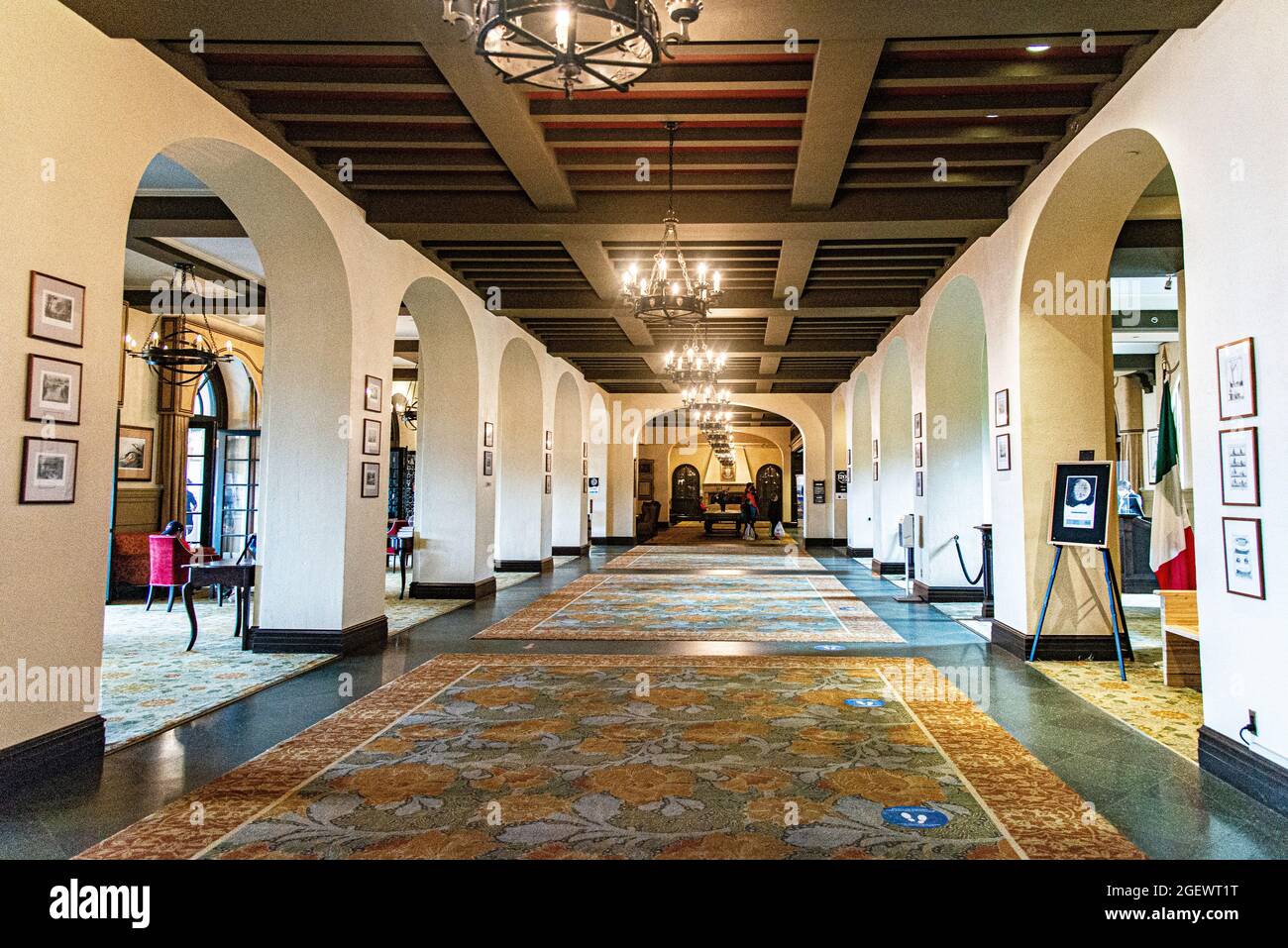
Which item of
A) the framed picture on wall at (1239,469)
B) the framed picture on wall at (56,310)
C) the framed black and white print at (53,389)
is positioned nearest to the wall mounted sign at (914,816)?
the framed picture on wall at (1239,469)

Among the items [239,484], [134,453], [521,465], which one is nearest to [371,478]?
[521,465]

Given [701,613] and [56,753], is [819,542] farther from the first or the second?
[56,753]

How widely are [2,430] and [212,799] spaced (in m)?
1.86

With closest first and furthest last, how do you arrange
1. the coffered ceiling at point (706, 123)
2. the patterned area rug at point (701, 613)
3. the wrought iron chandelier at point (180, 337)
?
the coffered ceiling at point (706, 123), the patterned area rug at point (701, 613), the wrought iron chandelier at point (180, 337)

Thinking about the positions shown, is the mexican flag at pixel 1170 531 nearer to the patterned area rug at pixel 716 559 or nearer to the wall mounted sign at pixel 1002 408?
the wall mounted sign at pixel 1002 408

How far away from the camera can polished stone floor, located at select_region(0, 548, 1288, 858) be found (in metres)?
2.95

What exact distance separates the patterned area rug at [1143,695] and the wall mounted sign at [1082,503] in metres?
0.94

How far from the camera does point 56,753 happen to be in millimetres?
3600

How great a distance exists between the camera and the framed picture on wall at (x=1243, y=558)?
3416mm

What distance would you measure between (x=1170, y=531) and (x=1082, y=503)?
116 cm

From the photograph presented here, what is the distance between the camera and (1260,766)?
10.9 ft

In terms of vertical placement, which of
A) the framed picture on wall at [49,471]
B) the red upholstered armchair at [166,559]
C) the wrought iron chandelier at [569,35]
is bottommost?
the red upholstered armchair at [166,559]

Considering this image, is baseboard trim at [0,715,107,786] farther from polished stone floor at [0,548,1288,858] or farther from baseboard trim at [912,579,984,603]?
baseboard trim at [912,579,984,603]
